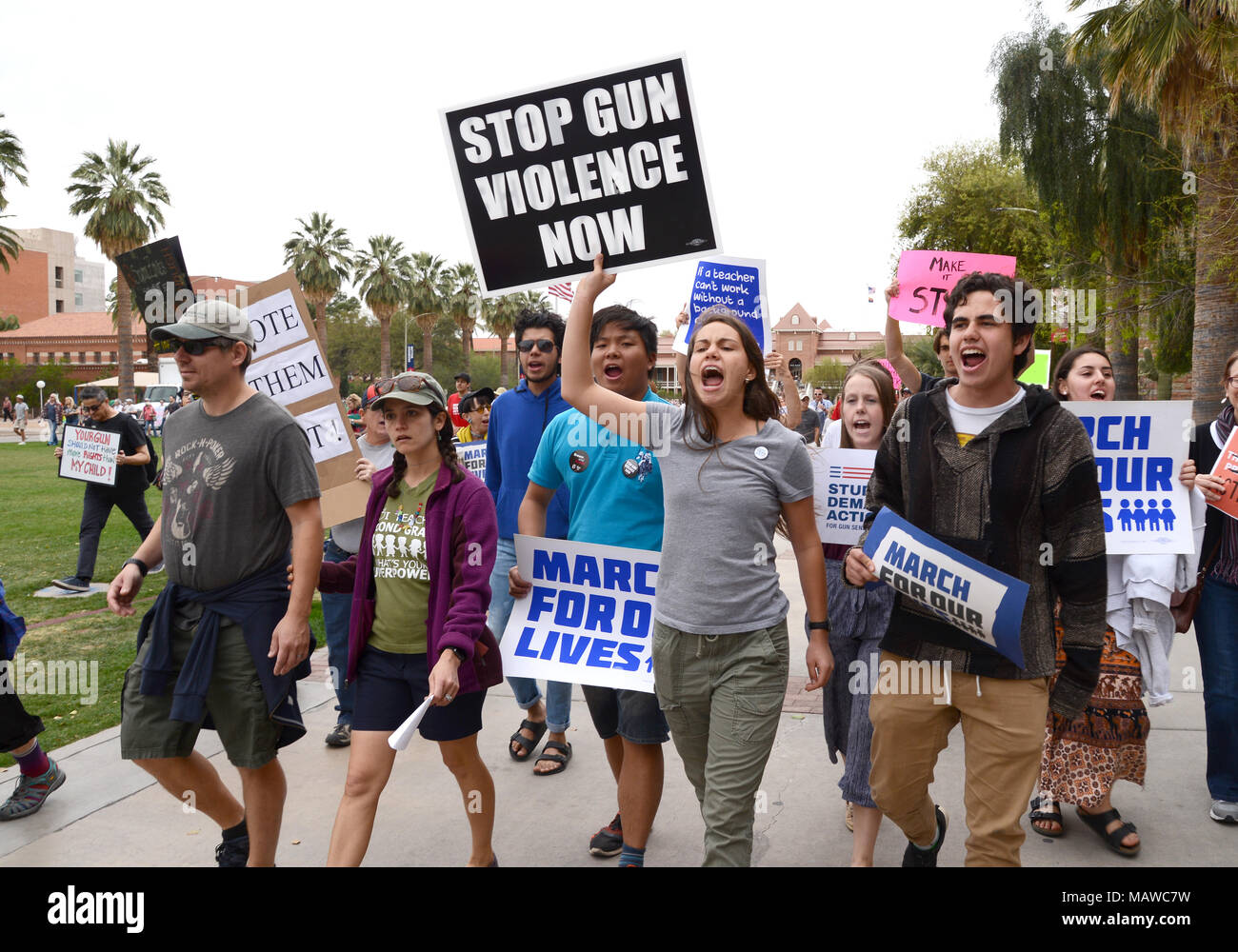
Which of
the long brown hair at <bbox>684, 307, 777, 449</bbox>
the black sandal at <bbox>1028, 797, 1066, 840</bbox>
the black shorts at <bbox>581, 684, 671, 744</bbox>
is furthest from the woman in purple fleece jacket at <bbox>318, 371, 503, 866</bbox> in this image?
the black sandal at <bbox>1028, 797, 1066, 840</bbox>

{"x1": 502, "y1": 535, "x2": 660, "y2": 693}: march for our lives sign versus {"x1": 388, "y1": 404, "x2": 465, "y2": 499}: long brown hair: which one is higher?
{"x1": 388, "y1": 404, "x2": 465, "y2": 499}: long brown hair

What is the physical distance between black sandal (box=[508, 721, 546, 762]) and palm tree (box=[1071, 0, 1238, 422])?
12461 millimetres

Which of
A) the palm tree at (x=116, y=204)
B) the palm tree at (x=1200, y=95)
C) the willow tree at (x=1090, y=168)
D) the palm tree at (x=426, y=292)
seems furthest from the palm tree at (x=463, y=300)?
the palm tree at (x=1200, y=95)

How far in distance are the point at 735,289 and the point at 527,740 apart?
3332mm

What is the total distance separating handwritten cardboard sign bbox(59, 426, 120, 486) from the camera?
356 inches

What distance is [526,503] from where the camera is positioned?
398cm

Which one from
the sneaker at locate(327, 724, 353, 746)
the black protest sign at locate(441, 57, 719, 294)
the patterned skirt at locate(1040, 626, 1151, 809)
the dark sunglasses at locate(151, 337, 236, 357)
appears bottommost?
the patterned skirt at locate(1040, 626, 1151, 809)

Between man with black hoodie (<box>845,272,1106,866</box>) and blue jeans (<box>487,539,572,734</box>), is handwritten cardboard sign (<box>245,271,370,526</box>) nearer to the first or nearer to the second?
blue jeans (<box>487,539,572,734</box>)

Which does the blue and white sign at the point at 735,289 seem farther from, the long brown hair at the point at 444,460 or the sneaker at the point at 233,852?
the sneaker at the point at 233,852

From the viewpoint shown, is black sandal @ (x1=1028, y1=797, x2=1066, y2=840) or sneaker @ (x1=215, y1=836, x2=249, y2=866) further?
black sandal @ (x1=1028, y1=797, x2=1066, y2=840)
